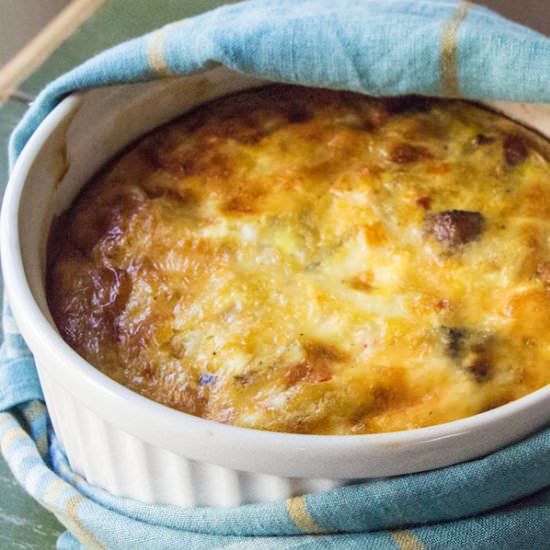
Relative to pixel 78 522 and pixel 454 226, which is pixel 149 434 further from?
pixel 454 226

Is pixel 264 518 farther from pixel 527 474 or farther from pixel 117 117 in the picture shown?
pixel 117 117

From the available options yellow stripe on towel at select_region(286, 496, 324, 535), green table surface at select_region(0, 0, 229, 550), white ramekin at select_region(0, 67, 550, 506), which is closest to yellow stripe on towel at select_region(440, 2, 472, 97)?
white ramekin at select_region(0, 67, 550, 506)

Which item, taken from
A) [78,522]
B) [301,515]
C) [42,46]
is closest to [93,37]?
[42,46]

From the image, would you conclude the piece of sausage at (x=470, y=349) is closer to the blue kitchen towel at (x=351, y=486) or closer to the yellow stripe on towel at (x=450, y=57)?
the blue kitchen towel at (x=351, y=486)

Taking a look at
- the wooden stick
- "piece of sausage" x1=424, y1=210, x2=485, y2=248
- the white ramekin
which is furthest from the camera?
the wooden stick

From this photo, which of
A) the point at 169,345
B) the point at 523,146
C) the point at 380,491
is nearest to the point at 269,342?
the point at 169,345

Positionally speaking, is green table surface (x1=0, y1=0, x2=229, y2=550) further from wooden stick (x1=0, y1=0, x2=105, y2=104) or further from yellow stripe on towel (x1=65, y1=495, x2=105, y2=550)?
yellow stripe on towel (x1=65, y1=495, x2=105, y2=550)
